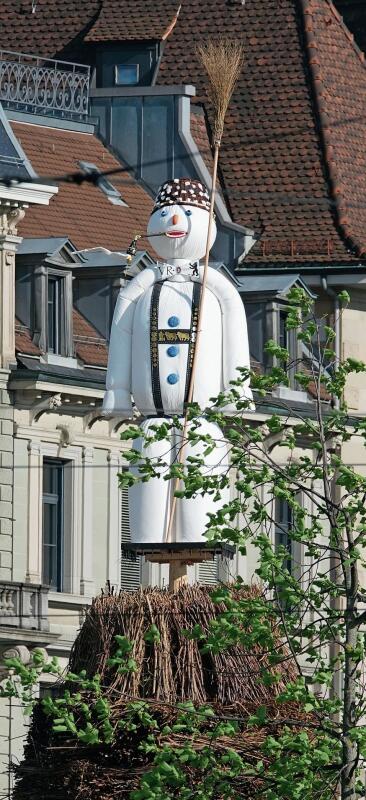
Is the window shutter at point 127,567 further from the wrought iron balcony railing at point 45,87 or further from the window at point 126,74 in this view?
the window at point 126,74

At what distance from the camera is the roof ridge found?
48844 millimetres

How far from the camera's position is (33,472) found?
143 ft

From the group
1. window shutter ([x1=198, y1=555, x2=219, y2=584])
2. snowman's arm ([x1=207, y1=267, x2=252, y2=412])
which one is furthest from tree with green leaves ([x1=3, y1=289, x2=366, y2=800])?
window shutter ([x1=198, y1=555, x2=219, y2=584])

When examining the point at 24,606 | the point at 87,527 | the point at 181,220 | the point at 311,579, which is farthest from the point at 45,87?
the point at 311,579

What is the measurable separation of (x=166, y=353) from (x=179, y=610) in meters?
5.09

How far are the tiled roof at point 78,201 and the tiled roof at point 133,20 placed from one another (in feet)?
6.30

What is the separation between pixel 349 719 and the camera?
1011 inches

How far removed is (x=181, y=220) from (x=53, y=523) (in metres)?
12.8

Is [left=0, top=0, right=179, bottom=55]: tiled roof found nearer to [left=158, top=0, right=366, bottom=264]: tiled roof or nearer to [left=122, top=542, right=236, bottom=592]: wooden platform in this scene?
[left=158, top=0, right=366, bottom=264]: tiled roof

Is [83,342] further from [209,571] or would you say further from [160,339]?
[160,339]

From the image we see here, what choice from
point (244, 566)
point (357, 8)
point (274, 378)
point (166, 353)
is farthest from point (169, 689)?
point (357, 8)

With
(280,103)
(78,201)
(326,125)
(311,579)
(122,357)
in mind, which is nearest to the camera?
(311,579)

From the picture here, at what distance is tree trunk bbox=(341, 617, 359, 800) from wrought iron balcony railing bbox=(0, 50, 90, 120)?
69.8 feet

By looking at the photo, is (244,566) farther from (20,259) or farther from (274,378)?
(274,378)
